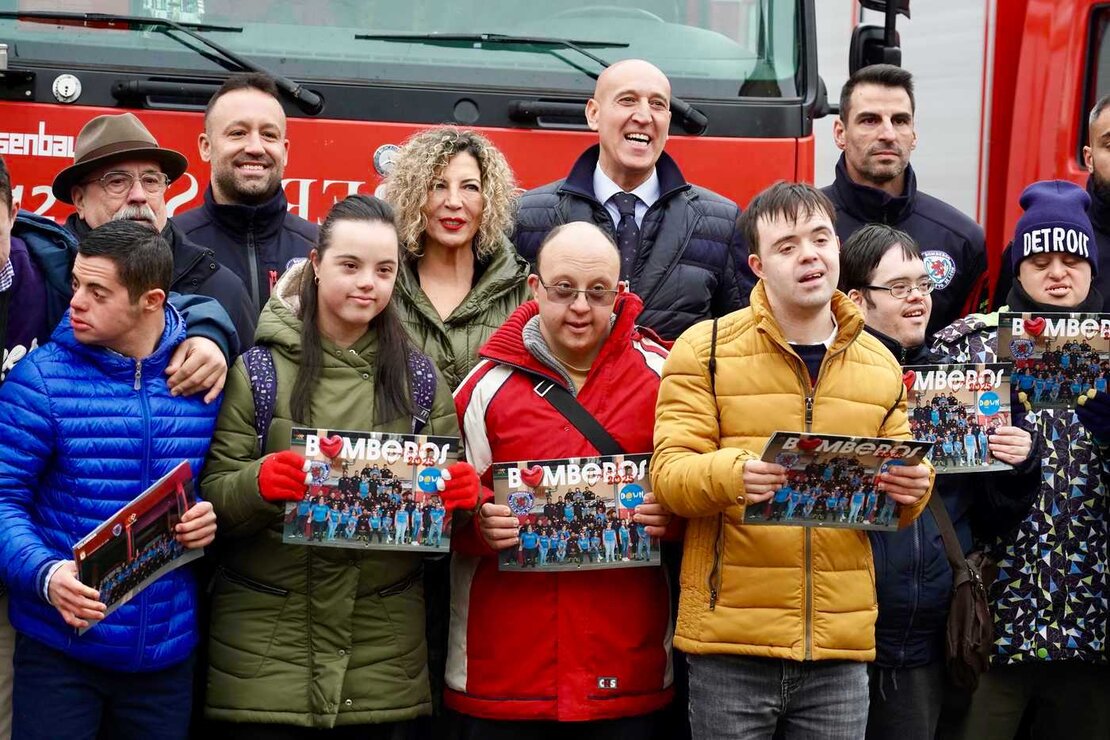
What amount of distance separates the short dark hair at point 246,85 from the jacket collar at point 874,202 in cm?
207

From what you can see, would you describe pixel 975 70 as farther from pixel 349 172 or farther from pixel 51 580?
pixel 51 580

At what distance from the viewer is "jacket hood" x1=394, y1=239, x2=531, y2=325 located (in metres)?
4.94

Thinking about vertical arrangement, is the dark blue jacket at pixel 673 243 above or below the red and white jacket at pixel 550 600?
above

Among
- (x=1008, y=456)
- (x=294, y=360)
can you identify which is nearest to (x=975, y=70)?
(x=1008, y=456)

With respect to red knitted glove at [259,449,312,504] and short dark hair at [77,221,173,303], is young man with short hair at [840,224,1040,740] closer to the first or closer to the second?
red knitted glove at [259,449,312,504]

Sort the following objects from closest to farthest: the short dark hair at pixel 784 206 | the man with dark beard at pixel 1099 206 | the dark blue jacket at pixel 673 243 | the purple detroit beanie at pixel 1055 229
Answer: the short dark hair at pixel 784 206, the purple detroit beanie at pixel 1055 229, the dark blue jacket at pixel 673 243, the man with dark beard at pixel 1099 206

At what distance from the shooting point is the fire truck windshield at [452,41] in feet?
Answer: 19.6

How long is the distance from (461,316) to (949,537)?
1531mm

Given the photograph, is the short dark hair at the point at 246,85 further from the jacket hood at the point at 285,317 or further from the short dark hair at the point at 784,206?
the short dark hair at the point at 784,206

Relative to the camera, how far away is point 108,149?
5.16 m

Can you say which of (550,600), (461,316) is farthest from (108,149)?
(550,600)

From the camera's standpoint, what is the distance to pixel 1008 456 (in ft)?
15.5

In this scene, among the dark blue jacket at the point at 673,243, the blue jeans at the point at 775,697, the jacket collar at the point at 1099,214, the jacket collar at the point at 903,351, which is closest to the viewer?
the blue jeans at the point at 775,697

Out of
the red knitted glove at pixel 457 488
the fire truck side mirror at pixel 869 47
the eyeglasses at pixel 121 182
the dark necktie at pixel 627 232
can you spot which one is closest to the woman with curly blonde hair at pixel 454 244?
Result: the dark necktie at pixel 627 232
